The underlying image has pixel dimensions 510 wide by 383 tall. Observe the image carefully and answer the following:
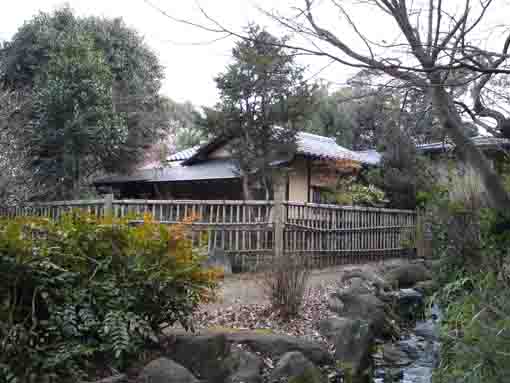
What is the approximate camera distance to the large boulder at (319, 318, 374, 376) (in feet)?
18.0

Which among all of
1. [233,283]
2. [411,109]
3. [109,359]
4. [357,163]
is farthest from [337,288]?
[357,163]

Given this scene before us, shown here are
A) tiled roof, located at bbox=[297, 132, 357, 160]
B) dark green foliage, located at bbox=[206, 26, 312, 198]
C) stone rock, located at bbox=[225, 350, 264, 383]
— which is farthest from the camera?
tiled roof, located at bbox=[297, 132, 357, 160]

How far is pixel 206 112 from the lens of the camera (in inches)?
590

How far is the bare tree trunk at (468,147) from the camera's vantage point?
5281mm

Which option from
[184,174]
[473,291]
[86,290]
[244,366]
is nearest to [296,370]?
[244,366]

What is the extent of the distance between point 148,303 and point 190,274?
1.58 feet

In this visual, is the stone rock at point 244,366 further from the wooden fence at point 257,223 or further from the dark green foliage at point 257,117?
the dark green foliage at point 257,117

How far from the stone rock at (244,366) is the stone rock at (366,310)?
2.25 metres

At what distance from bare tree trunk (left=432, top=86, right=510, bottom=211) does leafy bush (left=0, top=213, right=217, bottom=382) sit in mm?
2890

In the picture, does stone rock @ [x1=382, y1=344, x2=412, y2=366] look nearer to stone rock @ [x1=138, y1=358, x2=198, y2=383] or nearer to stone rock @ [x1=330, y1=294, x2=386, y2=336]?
stone rock @ [x1=330, y1=294, x2=386, y2=336]

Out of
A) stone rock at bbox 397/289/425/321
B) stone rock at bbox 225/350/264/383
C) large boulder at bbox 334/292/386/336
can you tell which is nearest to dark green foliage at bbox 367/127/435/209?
stone rock at bbox 397/289/425/321

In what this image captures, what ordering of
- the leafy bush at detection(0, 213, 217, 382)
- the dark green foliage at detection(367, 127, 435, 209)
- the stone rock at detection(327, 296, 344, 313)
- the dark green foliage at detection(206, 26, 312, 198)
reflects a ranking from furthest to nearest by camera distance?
1. the dark green foliage at detection(367, 127, 435, 209)
2. the dark green foliage at detection(206, 26, 312, 198)
3. the stone rock at detection(327, 296, 344, 313)
4. the leafy bush at detection(0, 213, 217, 382)

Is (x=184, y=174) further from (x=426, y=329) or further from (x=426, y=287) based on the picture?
(x=426, y=329)

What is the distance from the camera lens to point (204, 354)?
4.69 meters
